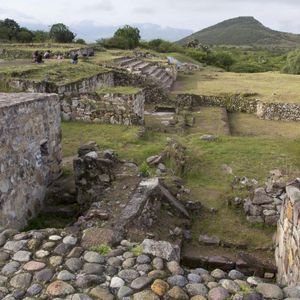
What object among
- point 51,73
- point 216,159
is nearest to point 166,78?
point 51,73

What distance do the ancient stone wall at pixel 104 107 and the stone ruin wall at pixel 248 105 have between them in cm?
779

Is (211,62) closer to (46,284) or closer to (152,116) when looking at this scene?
(152,116)

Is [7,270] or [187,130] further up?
[7,270]

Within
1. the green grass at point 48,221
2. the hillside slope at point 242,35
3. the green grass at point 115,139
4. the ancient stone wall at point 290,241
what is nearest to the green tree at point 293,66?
the green grass at point 115,139

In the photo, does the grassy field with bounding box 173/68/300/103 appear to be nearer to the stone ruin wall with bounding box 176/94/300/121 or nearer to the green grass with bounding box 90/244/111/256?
the stone ruin wall with bounding box 176/94/300/121

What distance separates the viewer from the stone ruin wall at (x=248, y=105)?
19.6m

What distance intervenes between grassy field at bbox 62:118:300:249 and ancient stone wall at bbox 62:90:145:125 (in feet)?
1.50

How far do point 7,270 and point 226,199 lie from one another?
565 cm

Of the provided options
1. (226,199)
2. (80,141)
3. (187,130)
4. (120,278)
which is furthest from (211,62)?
(120,278)

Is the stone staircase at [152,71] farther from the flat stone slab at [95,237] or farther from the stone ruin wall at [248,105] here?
the flat stone slab at [95,237]

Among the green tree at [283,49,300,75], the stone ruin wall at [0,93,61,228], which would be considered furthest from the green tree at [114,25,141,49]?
the stone ruin wall at [0,93,61,228]

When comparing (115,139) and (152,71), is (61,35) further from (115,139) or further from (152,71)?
(115,139)

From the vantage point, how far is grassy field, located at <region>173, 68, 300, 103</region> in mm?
22241

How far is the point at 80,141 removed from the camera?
474 inches
